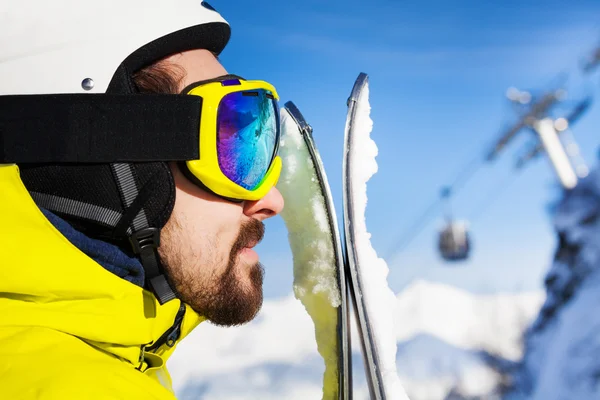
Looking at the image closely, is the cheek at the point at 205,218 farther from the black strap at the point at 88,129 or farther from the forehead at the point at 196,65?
the forehead at the point at 196,65

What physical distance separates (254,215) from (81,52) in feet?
2.40

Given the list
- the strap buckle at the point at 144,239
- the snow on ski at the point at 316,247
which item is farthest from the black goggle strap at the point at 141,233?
the snow on ski at the point at 316,247

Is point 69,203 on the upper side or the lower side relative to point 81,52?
lower

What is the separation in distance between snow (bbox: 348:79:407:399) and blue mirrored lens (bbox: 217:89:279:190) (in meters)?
0.34

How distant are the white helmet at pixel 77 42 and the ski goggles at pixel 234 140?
20 cm

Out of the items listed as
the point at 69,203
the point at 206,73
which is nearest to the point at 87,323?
the point at 69,203

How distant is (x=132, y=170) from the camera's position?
5.48 ft

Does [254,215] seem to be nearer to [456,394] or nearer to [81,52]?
[81,52]

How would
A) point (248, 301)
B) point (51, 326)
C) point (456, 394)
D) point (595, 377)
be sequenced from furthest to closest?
point (456, 394) → point (595, 377) → point (248, 301) → point (51, 326)

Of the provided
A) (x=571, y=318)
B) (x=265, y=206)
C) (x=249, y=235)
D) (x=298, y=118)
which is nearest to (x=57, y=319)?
(x=249, y=235)

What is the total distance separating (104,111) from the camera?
5.46 ft

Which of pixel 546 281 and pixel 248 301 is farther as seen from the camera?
pixel 546 281

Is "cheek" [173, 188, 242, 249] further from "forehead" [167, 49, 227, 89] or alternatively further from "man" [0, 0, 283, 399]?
"forehead" [167, 49, 227, 89]

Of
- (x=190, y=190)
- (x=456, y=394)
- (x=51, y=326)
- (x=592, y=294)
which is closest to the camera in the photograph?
(x=51, y=326)
